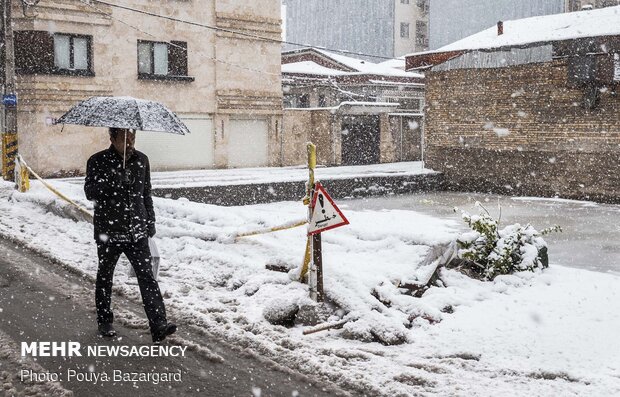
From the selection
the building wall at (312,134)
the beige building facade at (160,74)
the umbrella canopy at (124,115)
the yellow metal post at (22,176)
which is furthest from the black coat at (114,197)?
the building wall at (312,134)

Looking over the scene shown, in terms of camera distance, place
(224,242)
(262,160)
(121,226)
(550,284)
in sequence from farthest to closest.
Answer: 1. (262,160)
2. (224,242)
3. (550,284)
4. (121,226)

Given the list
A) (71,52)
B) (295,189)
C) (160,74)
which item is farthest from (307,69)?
(295,189)

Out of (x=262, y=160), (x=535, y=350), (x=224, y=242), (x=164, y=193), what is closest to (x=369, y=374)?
(x=535, y=350)

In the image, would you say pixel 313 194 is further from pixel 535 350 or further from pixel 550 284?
pixel 550 284

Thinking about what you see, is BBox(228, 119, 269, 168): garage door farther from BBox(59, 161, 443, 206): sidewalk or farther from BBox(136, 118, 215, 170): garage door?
BBox(59, 161, 443, 206): sidewalk

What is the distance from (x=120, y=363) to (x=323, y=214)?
251 cm

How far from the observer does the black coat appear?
5469 millimetres

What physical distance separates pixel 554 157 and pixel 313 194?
15.6m

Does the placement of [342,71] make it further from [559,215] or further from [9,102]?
[559,215]

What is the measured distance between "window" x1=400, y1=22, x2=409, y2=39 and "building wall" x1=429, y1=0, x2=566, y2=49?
349 inches

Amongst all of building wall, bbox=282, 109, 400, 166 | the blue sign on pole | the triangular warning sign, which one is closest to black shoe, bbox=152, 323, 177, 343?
the triangular warning sign

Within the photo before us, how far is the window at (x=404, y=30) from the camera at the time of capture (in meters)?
58.7

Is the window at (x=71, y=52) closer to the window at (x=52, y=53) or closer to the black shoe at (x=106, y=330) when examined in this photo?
the window at (x=52, y=53)

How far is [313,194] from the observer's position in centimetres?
692
